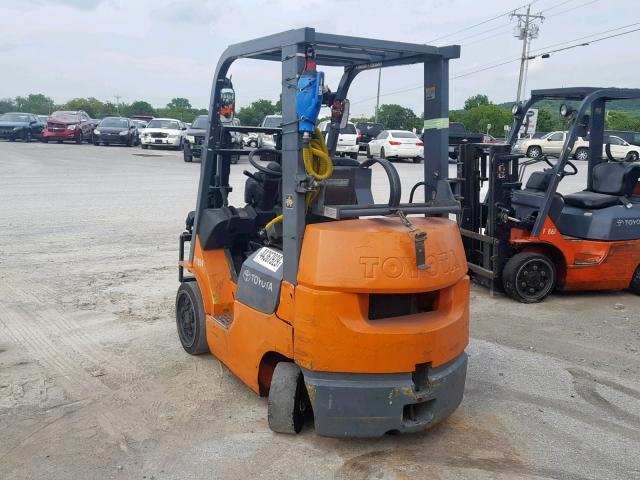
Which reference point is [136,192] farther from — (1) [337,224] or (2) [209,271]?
(1) [337,224]

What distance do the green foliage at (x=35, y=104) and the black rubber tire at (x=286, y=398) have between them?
88875 millimetres

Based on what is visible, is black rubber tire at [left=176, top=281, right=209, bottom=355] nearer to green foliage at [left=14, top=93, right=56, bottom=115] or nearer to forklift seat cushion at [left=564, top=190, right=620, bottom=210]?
forklift seat cushion at [left=564, top=190, right=620, bottom=210]

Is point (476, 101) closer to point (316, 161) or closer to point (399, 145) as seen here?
point (399, 145)

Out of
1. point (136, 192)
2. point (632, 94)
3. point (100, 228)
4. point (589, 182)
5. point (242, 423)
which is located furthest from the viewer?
point (136, 192)

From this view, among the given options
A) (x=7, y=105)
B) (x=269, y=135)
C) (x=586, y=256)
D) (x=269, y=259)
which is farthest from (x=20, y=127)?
(x=7, y=105)

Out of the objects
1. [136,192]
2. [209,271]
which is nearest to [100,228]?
[136,192]

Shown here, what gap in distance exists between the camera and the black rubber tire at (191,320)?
514cm

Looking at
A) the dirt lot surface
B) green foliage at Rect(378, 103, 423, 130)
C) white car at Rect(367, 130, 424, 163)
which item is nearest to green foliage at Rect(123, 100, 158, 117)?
green foliage at Rect(378, 103, 423, 130)

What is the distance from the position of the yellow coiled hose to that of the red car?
1264 inches

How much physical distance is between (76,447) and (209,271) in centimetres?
162

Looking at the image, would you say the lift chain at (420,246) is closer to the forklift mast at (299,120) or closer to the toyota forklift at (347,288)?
the toyota forklift at (347,288)

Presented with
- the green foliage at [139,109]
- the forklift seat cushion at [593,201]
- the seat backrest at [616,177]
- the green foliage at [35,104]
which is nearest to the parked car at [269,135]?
the forklift seat cushion at [593,201]

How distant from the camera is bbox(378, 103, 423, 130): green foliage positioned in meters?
47.5

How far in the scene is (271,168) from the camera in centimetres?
480
